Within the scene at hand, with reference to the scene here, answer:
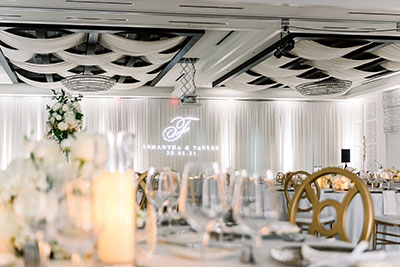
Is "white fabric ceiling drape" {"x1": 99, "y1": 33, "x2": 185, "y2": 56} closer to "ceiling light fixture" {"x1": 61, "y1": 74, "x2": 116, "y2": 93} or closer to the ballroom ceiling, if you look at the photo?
the ballroom ceiling

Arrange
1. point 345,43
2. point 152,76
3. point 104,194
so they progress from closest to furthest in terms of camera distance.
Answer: point 104,194 < point 345,43 < point 152,76

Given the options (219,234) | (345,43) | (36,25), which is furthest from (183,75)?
(219,234)

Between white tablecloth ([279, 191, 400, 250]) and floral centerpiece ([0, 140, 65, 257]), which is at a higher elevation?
floral centerpiece ([0, 140, 65, 257])

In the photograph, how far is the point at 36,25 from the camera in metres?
6.62

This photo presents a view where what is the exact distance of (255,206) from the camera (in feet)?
4.98

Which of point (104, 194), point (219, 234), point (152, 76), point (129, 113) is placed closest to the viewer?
point (104, 194)

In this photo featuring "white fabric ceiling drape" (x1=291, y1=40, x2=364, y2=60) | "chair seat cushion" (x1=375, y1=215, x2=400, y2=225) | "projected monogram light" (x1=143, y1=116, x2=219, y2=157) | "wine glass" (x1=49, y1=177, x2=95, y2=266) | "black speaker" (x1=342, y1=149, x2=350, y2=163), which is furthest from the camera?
"projected monogram light" (x1=143, y1=116, x2=219, y2=157)

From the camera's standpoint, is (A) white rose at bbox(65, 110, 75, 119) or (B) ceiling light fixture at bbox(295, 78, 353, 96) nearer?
(A) white rose at bbox(65, 110, 75, 119)

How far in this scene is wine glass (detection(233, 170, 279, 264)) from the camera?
150 cm

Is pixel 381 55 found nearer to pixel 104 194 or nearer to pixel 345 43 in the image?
pixel 345 43

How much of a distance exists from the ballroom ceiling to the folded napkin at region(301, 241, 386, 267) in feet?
14.8

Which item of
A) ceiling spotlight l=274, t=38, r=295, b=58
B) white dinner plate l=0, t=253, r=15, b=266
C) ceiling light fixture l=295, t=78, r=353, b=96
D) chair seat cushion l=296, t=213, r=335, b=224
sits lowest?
chair seat cushion l=296, t=213, r=335, b=224

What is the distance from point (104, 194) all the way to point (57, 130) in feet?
10.9

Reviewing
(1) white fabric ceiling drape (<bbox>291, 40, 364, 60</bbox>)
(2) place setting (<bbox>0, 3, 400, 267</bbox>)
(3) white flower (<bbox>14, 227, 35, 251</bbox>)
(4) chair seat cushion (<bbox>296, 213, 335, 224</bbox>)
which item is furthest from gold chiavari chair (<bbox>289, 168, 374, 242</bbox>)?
(1) white fabric ceiling drape (<bbox>291, 40, 364, 60</bbox>)
